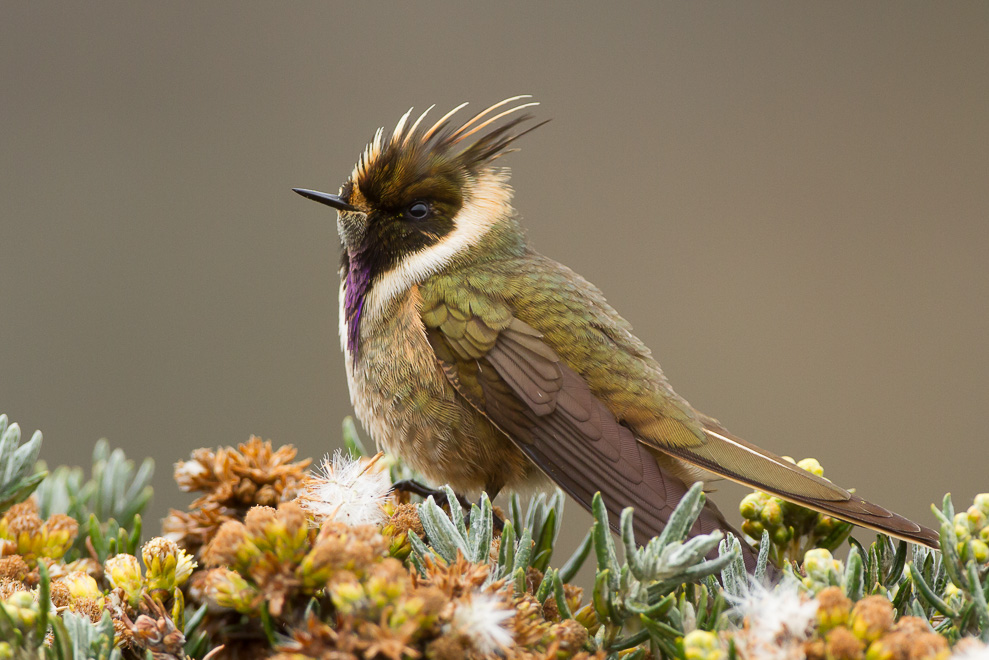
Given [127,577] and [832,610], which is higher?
[832,610]

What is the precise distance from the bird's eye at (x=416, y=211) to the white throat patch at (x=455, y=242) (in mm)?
90

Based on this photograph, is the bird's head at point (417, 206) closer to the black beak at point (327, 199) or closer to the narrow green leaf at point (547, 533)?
the black beak at point (327, 199)

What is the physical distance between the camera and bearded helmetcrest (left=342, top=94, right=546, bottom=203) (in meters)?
2.49

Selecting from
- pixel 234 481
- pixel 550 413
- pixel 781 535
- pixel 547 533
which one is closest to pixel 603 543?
pixel 547 533

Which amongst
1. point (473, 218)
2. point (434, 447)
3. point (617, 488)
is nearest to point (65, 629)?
point (617, 488)

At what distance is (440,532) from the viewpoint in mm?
1073

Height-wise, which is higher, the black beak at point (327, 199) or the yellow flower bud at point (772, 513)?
the black beak at point (327, 199)

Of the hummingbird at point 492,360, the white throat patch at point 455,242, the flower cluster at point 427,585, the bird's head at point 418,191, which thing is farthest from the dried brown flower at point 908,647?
the bird's head at point 418,191

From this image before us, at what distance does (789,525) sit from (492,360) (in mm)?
881

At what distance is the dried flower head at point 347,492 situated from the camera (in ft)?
3.76

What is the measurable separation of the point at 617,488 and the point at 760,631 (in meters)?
1.07

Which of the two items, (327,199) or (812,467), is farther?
(327,199)

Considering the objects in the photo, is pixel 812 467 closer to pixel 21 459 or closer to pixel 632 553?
pixel 632 553

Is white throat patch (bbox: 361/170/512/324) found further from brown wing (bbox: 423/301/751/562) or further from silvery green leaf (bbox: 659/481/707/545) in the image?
silvery green leaf (bbox: 659/481/707/545)
